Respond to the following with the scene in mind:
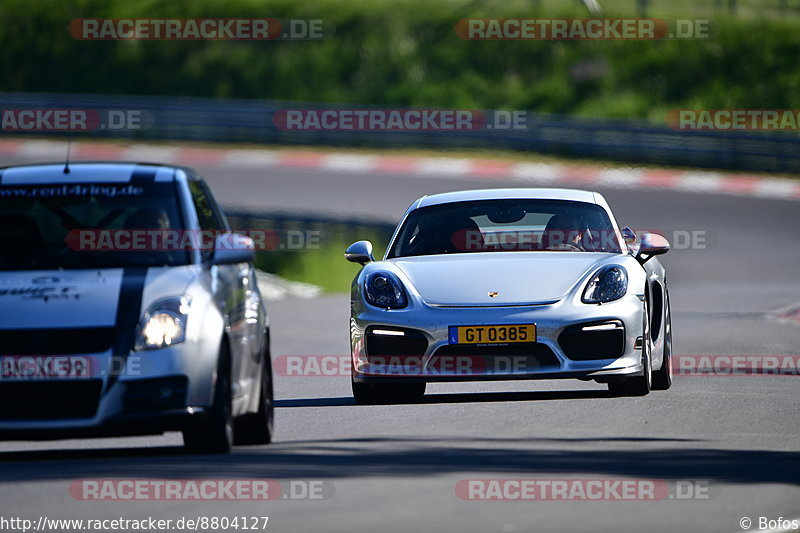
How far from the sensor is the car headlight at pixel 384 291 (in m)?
10.2

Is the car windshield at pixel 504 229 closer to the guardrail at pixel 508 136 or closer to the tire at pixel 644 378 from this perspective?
the tire at pixel 644 378

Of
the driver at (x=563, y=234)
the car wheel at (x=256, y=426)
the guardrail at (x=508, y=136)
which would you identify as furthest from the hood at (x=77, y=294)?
the guardrail at (x=508, y=136)

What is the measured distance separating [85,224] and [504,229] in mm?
3621

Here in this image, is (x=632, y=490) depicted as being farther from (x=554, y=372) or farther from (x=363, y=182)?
(x=363, y=182)

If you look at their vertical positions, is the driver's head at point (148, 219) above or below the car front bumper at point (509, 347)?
above

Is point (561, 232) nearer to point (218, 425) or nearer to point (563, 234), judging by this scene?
point (563, 234)

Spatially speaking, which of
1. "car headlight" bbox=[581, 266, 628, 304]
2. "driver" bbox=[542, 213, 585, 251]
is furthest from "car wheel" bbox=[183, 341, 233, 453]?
"driver" bbox=[542, 213, 585, 251]

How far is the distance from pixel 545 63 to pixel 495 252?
3368 cm

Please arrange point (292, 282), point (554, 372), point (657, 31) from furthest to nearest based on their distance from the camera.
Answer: point (657, 31)
point (292, 282)
point (554, 372)

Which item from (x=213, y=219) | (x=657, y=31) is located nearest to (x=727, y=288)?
(x=213, y=219)

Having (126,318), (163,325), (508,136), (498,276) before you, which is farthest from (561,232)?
(508,136)

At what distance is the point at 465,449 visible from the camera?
8.03 metres

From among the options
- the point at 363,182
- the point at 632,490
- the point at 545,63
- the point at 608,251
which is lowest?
the point at 632,490

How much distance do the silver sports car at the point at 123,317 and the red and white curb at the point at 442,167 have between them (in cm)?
2158
